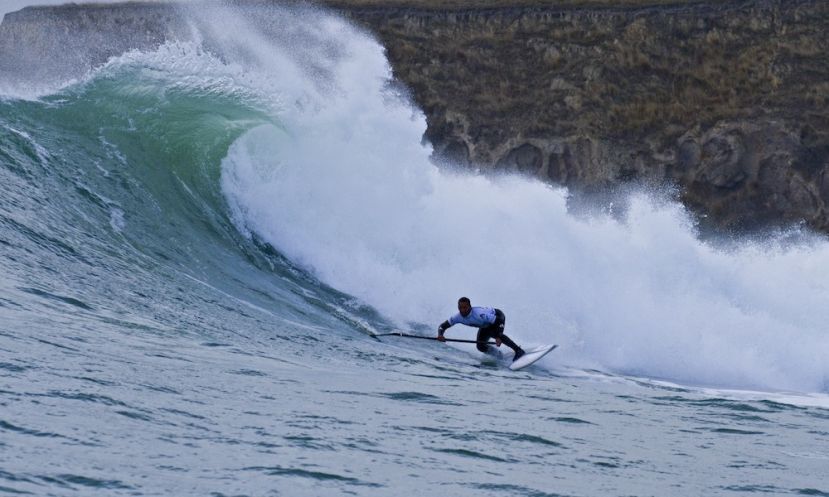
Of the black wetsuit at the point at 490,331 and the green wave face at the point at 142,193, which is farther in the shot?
the black wetsuit at the point at 490,331

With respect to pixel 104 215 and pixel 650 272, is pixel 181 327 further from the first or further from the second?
pixel 650 272

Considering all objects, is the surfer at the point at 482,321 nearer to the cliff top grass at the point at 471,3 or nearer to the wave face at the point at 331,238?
the wave face at the point at 331,238

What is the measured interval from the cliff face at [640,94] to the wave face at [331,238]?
9429 mm

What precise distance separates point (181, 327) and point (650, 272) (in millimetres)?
7382

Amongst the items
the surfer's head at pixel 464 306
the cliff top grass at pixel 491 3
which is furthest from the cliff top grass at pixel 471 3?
the surfer's head at pixel 464 306

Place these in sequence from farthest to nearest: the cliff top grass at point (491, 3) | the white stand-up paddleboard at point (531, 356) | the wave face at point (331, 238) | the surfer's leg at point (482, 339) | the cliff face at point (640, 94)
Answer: the cliff top grass at point (491, 3)
the cliff face at point (640, 94)
the wave face at point (331, 238)
the surfer's leg at point (482, 339)
the white stand-up paddleboard at point (531, 356)

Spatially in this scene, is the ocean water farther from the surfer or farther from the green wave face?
the surfer

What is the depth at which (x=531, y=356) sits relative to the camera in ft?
41.4

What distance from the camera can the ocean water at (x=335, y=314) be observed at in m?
7.27

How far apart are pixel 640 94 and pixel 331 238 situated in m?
16.1

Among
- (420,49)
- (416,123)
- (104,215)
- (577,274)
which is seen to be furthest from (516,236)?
(420,49)

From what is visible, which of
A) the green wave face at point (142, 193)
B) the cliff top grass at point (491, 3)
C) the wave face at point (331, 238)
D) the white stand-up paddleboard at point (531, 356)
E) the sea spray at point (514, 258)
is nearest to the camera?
the white stand-up paddleboard at point (531, 356)

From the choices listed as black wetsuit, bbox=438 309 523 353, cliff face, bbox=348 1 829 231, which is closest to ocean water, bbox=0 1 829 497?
black wetsuit, bbox=438 309 523 353

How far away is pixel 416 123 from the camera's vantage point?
63.1 feet
